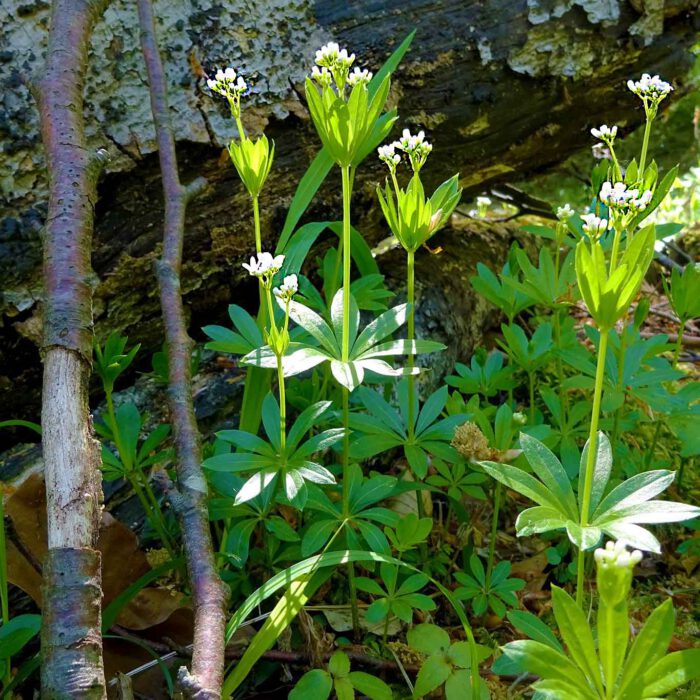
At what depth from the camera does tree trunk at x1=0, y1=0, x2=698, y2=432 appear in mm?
2053

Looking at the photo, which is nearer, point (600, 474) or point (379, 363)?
point (600, 474)

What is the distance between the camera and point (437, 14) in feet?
7.93

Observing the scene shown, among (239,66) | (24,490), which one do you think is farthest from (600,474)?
(239,66)

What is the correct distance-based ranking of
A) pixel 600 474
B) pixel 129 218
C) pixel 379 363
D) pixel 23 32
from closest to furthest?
pixel 600 474 < pixel 379 363 < pixel 23 32 < pixel 129 218

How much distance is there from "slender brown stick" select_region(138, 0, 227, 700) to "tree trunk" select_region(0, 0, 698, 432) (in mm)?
163

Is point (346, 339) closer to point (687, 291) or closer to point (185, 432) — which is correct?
point (185, 432)

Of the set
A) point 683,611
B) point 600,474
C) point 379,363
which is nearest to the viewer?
point 600,474

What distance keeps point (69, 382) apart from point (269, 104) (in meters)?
1.34

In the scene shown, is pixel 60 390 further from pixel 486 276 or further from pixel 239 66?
pixel 239 66

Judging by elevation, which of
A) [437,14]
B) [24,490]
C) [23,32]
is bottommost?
[24,490]

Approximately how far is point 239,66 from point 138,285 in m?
0.76

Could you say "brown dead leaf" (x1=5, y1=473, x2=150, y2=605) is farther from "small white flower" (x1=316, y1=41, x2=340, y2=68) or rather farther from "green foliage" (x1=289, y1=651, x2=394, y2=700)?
"small white flower" (x1=316, y1=41, x2=340, y2=68)

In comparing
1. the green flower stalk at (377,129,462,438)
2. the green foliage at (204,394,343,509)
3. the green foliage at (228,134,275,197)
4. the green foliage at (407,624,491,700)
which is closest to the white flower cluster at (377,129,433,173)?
the green flower stalk at (377,129,462,438)

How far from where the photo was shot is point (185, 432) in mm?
1497
